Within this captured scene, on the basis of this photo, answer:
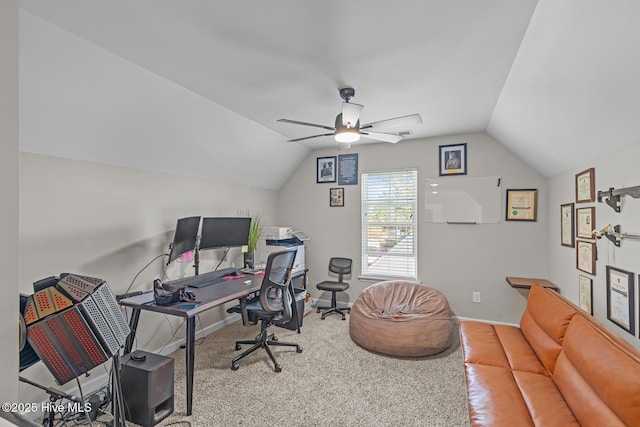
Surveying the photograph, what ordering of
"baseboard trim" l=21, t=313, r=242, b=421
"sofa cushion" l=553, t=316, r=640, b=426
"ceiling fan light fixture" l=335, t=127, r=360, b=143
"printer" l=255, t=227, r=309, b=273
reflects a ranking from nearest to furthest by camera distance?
"sofa cushion" l=553, t=316, r=640, b=426 → "baseboard trim" l=21, t=313, r=242, b=421 → "ceiling fan light fixture" l=335, t=127, r=360, b=143 → "printer" l=255, t=227, r=309, b=273

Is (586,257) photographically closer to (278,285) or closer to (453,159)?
(453,159)

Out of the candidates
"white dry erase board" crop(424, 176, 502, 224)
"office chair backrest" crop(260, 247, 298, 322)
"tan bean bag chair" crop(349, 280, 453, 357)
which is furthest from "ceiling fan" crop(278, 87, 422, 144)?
"tan bean bag chair" crop(349, 280, 453, 357)

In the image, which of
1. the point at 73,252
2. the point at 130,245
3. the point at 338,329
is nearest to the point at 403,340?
the point at 338,329

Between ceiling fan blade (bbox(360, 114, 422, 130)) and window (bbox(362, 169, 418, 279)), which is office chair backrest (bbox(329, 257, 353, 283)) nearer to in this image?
window (bbox(362, 169, 418, 279))

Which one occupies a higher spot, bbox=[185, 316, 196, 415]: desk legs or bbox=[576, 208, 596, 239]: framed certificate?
bbox=[576, 208, 596, 239]: framed certificate

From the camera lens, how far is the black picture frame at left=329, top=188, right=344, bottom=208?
4.75 metres

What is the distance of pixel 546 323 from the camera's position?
230cm

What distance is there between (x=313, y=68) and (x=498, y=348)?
2570mm

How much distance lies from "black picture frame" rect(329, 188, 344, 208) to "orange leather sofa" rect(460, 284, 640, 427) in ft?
8.72

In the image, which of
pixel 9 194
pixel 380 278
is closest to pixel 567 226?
pixel 380 278

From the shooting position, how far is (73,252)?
2.40 meters

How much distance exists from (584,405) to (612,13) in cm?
182

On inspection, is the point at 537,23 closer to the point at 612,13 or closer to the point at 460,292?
the point at 612,13

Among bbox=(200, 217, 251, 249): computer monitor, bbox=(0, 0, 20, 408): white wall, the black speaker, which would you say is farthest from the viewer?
bbox=(200, 217, 251, 249): computer monitor
